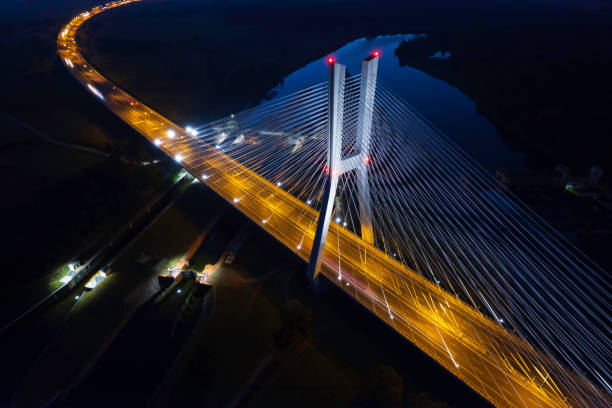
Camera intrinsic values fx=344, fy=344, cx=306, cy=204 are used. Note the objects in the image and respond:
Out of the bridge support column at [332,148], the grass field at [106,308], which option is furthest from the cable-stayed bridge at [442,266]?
the grass field at [106,308]

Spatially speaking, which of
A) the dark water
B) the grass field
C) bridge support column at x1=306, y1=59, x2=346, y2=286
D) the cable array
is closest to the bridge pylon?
bridge support column at x1=306, y1=59, x2=346, y2=286

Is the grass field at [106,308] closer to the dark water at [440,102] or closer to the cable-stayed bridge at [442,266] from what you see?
the cable-stayed bridge at [442,266]

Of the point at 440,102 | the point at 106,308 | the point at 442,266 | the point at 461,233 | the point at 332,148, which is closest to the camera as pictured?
the point at 332,148

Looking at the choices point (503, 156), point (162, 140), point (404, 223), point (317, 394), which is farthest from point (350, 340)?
point (503, 156)

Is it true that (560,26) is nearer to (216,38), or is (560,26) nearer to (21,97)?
(216,38)

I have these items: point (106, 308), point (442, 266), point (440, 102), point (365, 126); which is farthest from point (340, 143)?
point (440, 102)

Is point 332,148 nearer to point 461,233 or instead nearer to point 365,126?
point 365,126

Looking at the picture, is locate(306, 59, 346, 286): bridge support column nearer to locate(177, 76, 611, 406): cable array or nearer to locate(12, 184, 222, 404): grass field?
locate(177, 76, 611, 406): cable array
